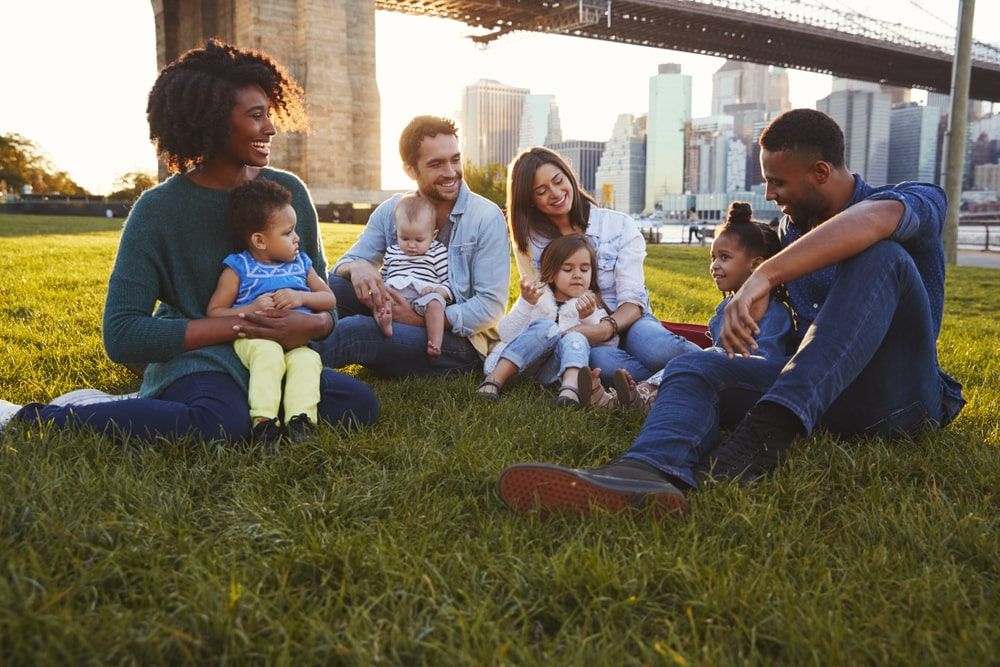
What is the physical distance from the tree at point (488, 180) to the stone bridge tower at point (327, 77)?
17.8ft

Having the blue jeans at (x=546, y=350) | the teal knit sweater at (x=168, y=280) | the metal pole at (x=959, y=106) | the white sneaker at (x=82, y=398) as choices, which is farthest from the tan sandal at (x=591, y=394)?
the metal pole at (x=959, y=106)

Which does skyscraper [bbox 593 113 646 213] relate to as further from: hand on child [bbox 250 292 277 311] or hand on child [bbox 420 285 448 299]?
hand on child [bbox 250 292 277 311]

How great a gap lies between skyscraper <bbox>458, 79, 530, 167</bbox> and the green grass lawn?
126 m

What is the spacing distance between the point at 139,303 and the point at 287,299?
46 centimetres

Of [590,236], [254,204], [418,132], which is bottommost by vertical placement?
[590,236]

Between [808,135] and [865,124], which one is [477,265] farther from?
[865,124]

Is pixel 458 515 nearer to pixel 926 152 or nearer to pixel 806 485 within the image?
pixel 806 485

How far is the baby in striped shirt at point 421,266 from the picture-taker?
3584 millimetres

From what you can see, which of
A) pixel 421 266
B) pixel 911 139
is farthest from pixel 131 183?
pixel 911 139

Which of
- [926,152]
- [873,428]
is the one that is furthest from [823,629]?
[926,152]

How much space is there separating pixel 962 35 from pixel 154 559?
1432 cm

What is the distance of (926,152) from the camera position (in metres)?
94.2

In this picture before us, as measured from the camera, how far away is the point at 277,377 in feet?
8.43

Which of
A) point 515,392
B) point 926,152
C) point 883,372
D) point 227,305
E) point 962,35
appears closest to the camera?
point 883,372
